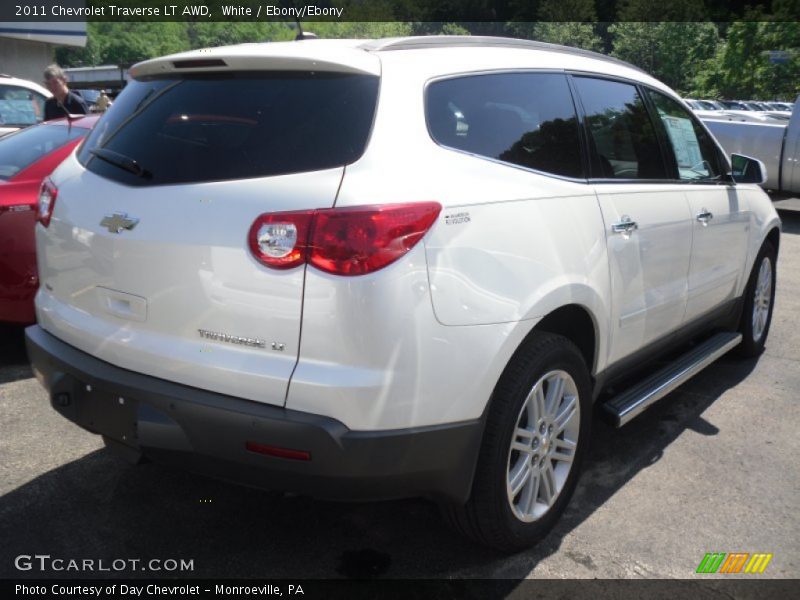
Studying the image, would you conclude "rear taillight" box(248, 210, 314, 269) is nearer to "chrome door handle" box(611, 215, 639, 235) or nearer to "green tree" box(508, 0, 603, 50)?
"chrome door handle" box(611, 215, 639, 235)

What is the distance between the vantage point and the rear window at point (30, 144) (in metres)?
4.85

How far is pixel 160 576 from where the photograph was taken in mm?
2672

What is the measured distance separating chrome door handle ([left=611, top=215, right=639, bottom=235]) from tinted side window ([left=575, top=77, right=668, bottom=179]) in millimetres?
208

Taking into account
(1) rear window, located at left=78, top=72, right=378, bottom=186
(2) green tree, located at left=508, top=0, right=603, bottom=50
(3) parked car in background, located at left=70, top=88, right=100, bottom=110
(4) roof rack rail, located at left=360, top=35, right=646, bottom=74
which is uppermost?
(2) green tree, located at left=508, top=0, right=603, bottom=50

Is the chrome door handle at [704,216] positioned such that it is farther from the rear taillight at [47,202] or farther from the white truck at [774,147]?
the white truck at [774,147]

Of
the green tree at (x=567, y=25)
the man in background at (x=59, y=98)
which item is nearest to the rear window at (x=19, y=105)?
the man in background at (x=59, y=98)

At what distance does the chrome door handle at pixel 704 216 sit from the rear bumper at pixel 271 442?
2.04 metres

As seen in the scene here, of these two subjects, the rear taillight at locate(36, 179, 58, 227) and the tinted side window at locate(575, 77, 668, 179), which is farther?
the tinted side window at locate(575, 77, 668, 179)

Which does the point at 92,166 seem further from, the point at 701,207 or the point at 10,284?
the point at 701,207

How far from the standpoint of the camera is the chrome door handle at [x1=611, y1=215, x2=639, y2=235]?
3.11 meters

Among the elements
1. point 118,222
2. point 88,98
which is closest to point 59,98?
point 118,222

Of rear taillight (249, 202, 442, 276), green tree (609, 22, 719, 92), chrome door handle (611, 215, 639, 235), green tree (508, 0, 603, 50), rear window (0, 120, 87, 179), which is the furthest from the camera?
green tree (508, 0, 603, 50)

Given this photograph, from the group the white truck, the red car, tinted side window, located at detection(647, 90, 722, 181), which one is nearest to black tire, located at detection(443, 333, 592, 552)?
tinted side window, located at detection(647, 90, 722, 181)

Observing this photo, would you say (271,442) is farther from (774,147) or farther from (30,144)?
(774,147)
